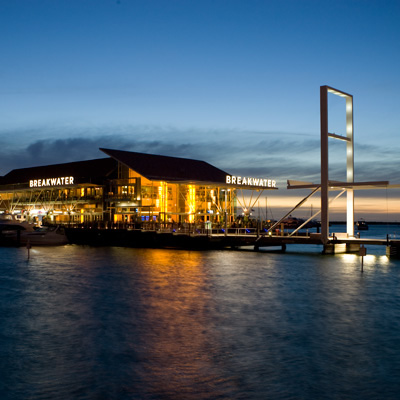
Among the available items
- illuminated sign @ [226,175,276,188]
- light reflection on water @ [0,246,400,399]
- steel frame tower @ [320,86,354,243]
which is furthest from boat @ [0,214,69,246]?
steel frame tower @ [320,86,354,243]

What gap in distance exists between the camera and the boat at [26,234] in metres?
77.4

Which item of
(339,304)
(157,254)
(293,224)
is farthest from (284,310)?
(293,224)

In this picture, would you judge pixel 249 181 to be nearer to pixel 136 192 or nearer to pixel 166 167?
pixel 166 167

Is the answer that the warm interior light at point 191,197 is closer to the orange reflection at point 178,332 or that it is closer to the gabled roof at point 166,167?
the gabled roof at point 166,167

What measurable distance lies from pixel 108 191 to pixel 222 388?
6772 centimetres

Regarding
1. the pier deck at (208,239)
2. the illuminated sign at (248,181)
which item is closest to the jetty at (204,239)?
the pier deck at (208,239)

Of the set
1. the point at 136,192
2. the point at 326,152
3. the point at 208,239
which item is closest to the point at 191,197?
the point at 136,192

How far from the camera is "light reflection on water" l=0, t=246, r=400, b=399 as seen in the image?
15867mm

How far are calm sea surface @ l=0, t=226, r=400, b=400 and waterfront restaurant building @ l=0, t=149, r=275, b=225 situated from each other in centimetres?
2860

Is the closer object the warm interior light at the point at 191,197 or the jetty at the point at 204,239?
the jetty at the point at 204,239

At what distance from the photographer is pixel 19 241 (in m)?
78.5

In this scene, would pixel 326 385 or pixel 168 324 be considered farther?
pixel 168 324

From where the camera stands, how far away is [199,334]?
74.7 feet

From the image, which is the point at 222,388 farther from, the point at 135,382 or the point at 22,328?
the point at 22,328
